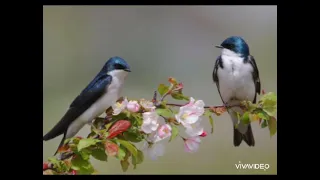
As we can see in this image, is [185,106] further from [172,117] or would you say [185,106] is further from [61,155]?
[61,155]

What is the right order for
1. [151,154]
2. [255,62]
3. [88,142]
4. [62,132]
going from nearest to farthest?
[88,142] < [151,154] < [62,132] < [255,62]

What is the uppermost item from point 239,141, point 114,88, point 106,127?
point 114,88

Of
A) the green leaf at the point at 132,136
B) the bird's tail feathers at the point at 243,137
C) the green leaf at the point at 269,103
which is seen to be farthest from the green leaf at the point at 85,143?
the bird's tail feathers at the point at 243,137

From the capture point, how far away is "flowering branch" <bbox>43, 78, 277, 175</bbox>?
1.72 meters

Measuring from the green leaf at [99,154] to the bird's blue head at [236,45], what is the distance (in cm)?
97

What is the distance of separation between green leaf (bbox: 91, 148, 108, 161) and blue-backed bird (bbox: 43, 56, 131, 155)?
0.20 meters

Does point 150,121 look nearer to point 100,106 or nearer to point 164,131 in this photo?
point 164,131

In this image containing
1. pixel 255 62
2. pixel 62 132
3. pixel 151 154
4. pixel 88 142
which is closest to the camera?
pixel 88 142

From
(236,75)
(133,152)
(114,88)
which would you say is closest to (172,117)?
(133,152)

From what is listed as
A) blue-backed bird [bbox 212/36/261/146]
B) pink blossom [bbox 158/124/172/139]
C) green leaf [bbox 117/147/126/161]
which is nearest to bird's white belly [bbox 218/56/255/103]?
blue-backed bird [bbox 212/36/261/146]

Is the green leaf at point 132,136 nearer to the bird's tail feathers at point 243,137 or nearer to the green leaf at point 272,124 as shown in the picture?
the green leaf at point 272,124

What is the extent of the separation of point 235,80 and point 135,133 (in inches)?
35.4

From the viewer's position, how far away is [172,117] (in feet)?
5.83

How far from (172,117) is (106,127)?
0.87ft
